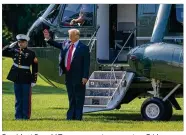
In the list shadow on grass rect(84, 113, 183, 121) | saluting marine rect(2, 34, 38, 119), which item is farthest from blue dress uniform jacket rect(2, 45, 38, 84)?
shadow on grass rect(84, 113, 183, 121)

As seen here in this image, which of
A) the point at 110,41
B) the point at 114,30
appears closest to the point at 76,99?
the point at 110,41

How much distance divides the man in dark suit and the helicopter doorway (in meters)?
2.27

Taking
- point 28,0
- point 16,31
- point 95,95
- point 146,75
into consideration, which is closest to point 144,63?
point 146,75

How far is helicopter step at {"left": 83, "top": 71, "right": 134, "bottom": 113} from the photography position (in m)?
15.1

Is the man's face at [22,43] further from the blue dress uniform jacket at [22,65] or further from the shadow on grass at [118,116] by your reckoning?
the shadow on grass at [118,116]

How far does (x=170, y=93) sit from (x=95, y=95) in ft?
4.95

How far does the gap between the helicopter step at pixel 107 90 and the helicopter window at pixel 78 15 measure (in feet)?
4.42

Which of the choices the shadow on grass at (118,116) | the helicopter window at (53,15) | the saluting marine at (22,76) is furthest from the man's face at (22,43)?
the helicopter window at (53,15)

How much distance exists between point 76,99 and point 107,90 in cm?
115

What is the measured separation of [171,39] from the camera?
49.9 feet

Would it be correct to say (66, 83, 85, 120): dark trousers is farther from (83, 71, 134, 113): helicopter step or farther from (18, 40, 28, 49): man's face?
(18, 40, 28, 49): man's face

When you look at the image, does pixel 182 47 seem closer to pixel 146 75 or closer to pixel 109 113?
pixel 146 75

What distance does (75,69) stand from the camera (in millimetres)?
14234

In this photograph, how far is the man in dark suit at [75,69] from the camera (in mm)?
14188
